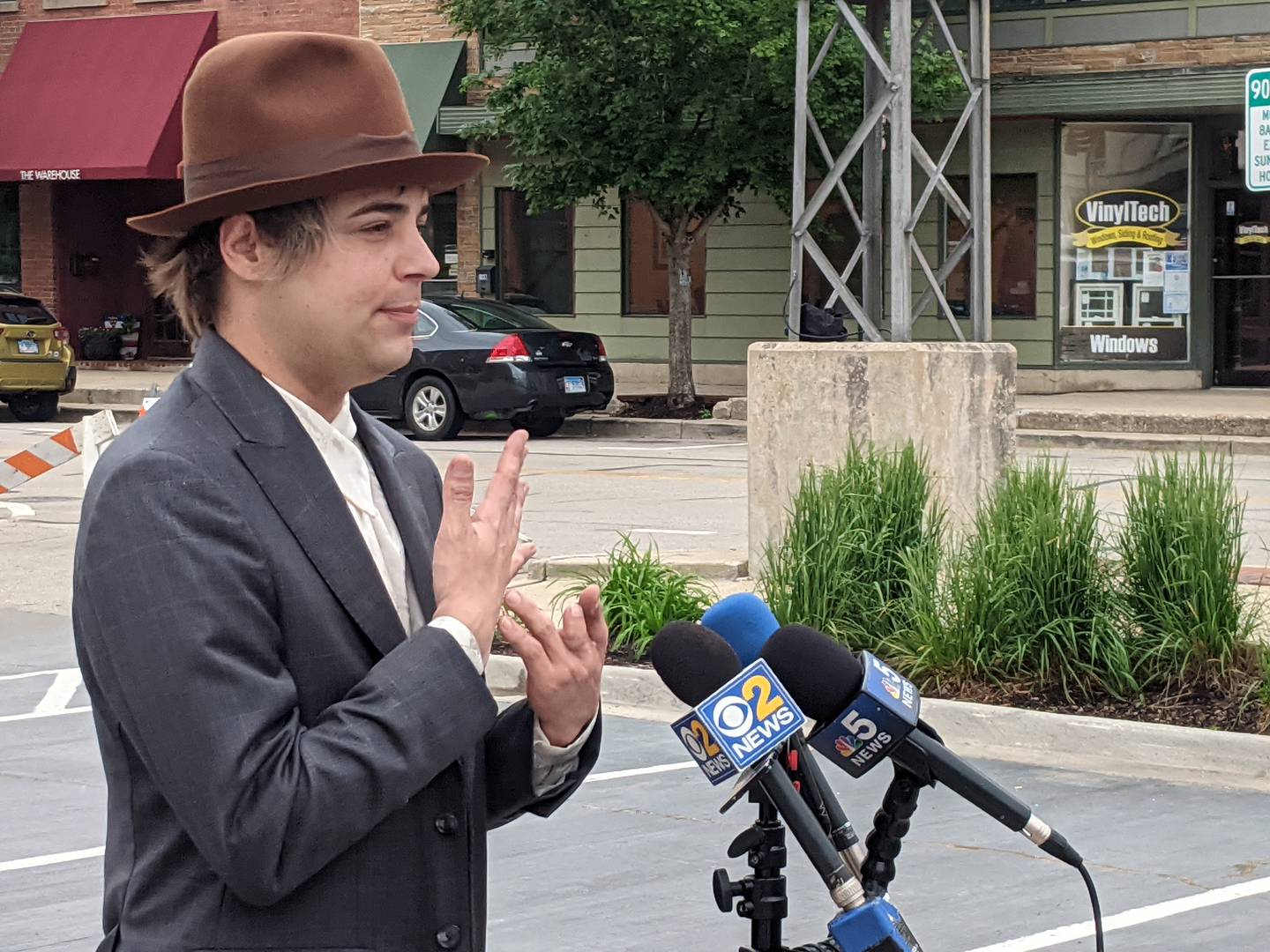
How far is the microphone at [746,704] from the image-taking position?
2223 mm

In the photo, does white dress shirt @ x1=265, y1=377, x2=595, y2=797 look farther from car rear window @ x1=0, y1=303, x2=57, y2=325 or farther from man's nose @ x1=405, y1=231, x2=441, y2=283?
car rear window @ x1=0, y1=303, x2=57, y2=325

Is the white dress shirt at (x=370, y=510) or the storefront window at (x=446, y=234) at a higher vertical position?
the storefront window at (x=446, y=234)

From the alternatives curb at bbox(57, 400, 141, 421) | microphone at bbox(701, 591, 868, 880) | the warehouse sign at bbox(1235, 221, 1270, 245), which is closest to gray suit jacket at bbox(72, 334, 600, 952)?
microphone at bbox(701, 591, 868, 880)

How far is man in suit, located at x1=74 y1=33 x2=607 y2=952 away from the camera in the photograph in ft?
6.85

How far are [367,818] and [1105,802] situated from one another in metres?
5.29

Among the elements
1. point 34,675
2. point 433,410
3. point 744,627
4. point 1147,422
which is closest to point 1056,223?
point 1147,422

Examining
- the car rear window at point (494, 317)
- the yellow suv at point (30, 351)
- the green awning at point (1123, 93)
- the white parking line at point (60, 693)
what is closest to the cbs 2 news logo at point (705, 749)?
the white parking line at point (60, 693)

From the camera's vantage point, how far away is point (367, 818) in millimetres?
2133

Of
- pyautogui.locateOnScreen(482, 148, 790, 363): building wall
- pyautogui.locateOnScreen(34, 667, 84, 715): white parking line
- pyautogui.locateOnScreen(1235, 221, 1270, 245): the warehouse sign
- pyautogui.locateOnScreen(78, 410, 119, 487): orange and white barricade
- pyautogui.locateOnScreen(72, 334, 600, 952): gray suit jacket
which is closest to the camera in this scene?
pyautogui.locateOnScreen(72, 334, 600, 952): gray suit jacket

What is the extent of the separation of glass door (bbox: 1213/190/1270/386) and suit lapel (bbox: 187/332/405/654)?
978 inches

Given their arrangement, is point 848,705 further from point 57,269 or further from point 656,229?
point 57,269

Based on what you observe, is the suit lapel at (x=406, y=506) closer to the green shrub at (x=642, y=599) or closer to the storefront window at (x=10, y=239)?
the green shrub at (x=642, y=599)

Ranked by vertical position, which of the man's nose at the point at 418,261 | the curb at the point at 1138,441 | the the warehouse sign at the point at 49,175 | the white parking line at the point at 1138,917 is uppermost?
the the warehouse sign at the point at 49,175

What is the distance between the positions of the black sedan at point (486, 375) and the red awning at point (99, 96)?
8001 millimetres
